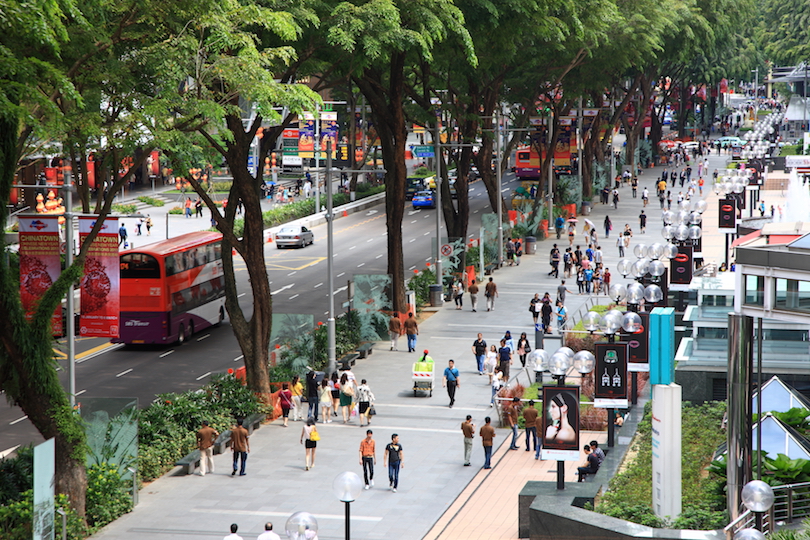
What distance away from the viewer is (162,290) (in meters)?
36.4

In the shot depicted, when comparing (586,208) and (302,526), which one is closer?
(302,526)

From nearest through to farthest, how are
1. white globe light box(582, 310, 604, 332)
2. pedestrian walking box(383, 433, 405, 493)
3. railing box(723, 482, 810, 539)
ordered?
railing box(723, 482, 810, 539)
pedestrian walking box(383, 433, 405, 493)
white globe light box(582, 310, 604, 332)

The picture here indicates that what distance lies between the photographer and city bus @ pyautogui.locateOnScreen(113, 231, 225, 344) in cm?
3622

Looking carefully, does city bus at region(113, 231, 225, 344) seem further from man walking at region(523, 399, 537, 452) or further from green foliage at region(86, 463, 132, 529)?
man walking at region(523, 399, 537, 452)

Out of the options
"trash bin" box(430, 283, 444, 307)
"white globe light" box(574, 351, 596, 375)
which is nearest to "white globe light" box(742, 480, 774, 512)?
"white globe light" box(574, 351, 596, 375)

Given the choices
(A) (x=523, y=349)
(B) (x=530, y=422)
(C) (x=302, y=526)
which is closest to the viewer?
(C) (x=302, y=526)

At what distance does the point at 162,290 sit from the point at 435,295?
12.2 m

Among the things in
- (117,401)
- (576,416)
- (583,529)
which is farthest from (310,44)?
(583,529)

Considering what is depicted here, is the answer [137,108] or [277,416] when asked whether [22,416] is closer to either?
[277,416]

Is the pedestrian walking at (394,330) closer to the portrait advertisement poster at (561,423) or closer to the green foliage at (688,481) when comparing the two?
the green foliage at (688,481)

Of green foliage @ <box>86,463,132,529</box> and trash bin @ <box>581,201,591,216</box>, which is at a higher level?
trash bin @ <box>581,201,591,216</box>

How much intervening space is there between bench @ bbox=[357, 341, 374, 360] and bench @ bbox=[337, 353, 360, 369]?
166 mm

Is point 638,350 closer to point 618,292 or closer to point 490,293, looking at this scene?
point 618,292

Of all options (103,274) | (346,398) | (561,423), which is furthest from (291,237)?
(561,423)
